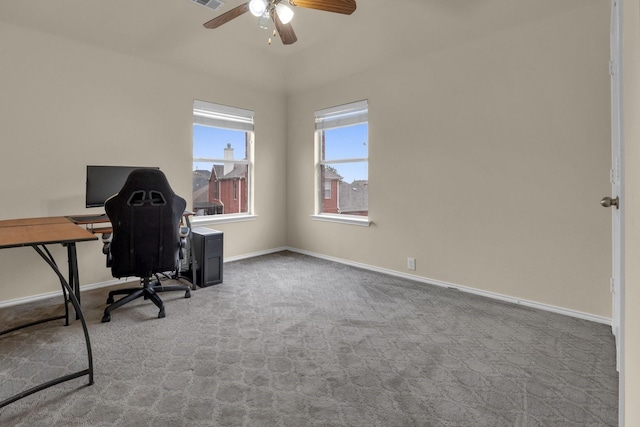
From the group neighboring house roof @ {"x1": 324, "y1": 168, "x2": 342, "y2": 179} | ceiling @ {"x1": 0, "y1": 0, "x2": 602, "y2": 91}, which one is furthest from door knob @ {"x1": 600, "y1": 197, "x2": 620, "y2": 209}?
neighboring house roof @ {"x1": 324, "y1": 168, "x2": 342, "y2": 179}

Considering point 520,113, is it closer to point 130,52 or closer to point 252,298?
point 252,298

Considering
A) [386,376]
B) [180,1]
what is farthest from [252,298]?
[180,1]

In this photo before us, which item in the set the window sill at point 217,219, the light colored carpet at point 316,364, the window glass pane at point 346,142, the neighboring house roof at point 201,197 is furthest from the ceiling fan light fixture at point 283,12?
the window sill at point 217,219

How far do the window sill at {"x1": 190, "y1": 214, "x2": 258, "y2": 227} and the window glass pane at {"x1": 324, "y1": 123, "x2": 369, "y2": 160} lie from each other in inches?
58.0

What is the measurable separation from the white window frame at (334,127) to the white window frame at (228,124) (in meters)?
0.96

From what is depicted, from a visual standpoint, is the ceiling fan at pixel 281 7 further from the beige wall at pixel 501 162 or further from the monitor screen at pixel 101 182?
the monitor screen at pixel 101 182

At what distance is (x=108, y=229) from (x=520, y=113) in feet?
12.8

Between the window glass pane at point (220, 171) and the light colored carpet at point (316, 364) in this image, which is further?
Result: the window glass pane at point (220, 171)

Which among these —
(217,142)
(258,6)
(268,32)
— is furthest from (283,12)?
(217,142)

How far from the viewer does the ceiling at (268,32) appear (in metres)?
3.10

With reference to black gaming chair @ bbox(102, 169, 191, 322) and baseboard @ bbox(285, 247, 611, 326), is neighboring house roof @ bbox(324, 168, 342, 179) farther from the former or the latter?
black gaming chair @ bbox(102, 169, 191, 322)

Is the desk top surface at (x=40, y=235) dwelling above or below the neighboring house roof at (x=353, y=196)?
below

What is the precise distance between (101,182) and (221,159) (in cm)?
173

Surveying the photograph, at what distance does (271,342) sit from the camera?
242cm
